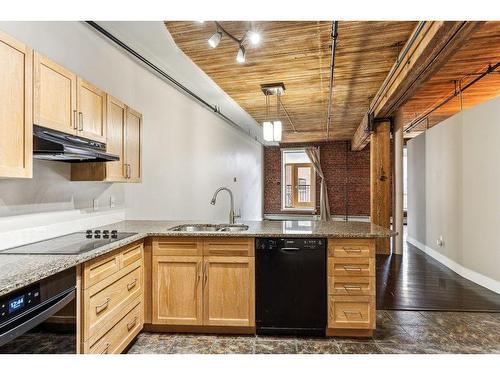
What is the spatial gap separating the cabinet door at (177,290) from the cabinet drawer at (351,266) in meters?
1.12

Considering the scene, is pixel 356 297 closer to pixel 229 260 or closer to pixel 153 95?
pixel 229 260

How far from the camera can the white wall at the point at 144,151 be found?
2381mm

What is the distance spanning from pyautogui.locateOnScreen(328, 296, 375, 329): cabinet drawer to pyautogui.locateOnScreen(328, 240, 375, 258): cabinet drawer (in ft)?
1.14

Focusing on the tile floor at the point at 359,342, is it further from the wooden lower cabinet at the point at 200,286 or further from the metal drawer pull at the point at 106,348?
the metal drawer pull at the point at 106,348

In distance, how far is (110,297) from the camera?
217 cm

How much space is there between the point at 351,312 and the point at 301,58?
2.75 m

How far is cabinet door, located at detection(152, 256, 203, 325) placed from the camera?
9.12 feet

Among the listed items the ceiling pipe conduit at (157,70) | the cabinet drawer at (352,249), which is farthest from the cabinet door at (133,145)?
the cabinet drawer at (352,249)

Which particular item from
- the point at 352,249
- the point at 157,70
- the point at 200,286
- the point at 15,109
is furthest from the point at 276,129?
the point at 15,109

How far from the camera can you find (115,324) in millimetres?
2250

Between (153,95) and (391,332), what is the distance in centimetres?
368

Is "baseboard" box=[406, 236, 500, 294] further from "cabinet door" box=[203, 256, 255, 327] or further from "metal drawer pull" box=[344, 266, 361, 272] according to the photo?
"cabinet door" box=[203, 256, 255, 327]
